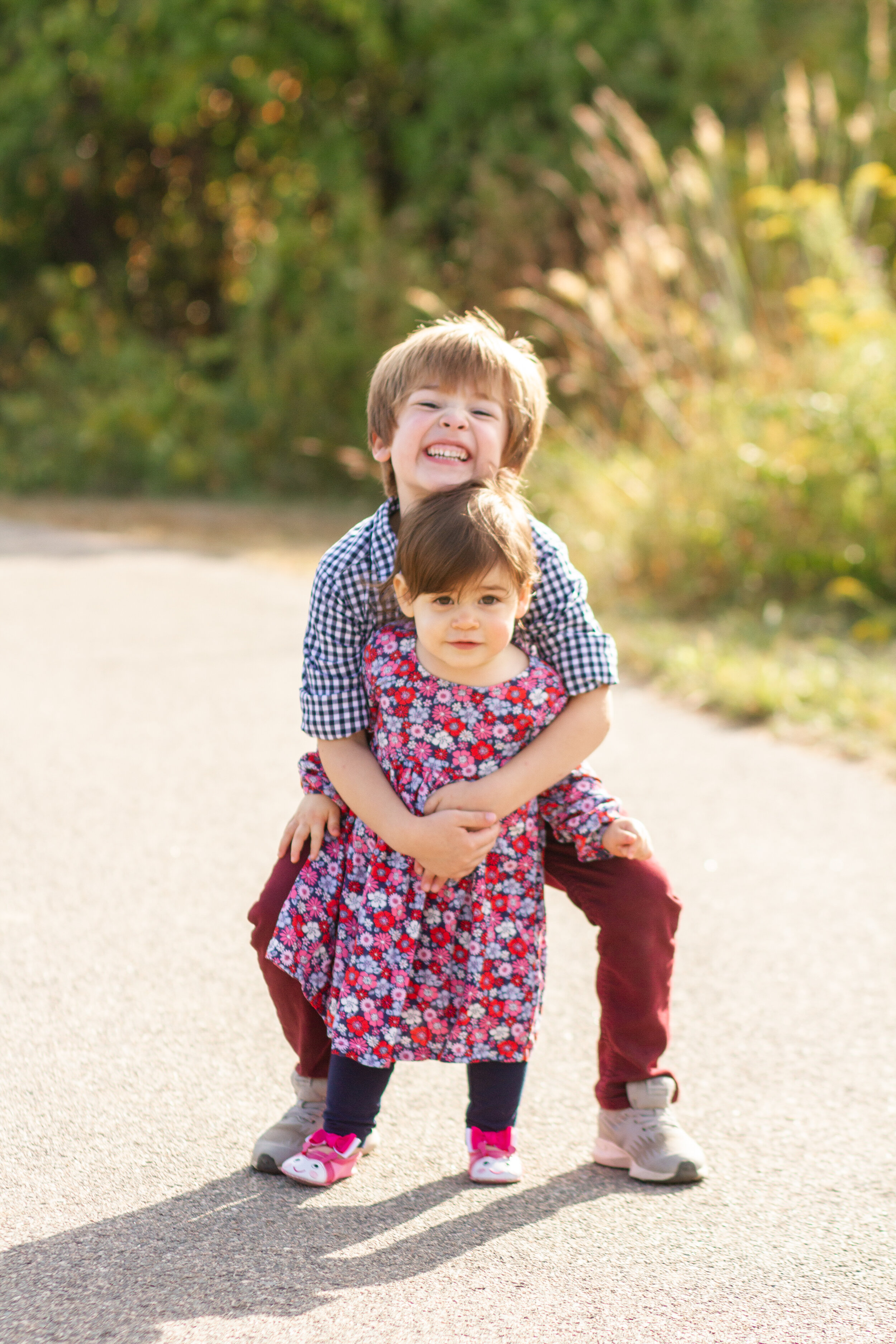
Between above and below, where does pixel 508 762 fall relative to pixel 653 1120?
above

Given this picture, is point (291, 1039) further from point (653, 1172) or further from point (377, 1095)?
point (653, 1172)

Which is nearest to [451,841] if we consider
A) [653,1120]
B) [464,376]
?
[653,1120]

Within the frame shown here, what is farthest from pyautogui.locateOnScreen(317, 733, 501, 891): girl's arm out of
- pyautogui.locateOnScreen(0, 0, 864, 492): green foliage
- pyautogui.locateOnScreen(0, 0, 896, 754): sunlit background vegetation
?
pyautogui.locateOnScreen(0, 0, 864, 492): green foliage

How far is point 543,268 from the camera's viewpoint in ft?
35.9

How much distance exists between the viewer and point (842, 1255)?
7.01ft

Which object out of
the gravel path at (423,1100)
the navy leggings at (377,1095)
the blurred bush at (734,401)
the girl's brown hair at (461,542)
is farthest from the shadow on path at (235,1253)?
the blurred bush at (734,401)

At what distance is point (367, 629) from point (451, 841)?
416 millimetres

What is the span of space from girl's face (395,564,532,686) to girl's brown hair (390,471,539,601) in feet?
0.04

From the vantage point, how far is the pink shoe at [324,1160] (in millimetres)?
2305

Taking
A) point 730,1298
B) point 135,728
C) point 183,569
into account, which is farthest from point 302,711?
point 183,569

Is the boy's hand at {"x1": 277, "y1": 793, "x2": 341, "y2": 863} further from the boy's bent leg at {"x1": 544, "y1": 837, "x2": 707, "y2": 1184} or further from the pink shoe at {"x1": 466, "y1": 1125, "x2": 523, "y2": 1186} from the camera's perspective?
the pink shoe at {"x1": 466, "y1": 1125, "x2": 523, "y2": 1186}

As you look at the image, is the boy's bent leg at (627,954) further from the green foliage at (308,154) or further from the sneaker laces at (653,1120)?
the green foliage at (308,154)

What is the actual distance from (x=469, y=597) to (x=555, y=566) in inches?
9.1

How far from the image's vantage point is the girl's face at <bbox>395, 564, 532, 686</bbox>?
2248 mm
